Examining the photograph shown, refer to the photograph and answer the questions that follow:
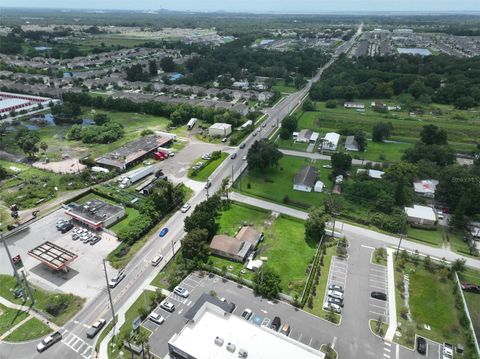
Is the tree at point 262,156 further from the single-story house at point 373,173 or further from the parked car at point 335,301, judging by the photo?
the parked car at point 335,301

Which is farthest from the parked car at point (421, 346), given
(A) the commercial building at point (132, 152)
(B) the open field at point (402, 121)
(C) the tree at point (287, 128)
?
(B) the open field at point (402, 121)

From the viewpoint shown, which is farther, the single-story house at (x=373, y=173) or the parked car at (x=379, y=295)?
the single-story house at (x=373, y=173)

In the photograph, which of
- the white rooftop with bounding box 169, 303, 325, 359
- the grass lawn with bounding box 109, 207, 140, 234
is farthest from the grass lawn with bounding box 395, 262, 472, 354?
Result: the grass lawn with bounding box 109, 207, 140, 234

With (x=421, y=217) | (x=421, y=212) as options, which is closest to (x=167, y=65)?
(x=421, y=212)

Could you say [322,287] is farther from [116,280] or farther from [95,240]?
[95,240]

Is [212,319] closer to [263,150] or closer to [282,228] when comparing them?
[282,228]

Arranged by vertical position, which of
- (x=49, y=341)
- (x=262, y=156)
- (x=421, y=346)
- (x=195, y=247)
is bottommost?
(x=49, y=341)
